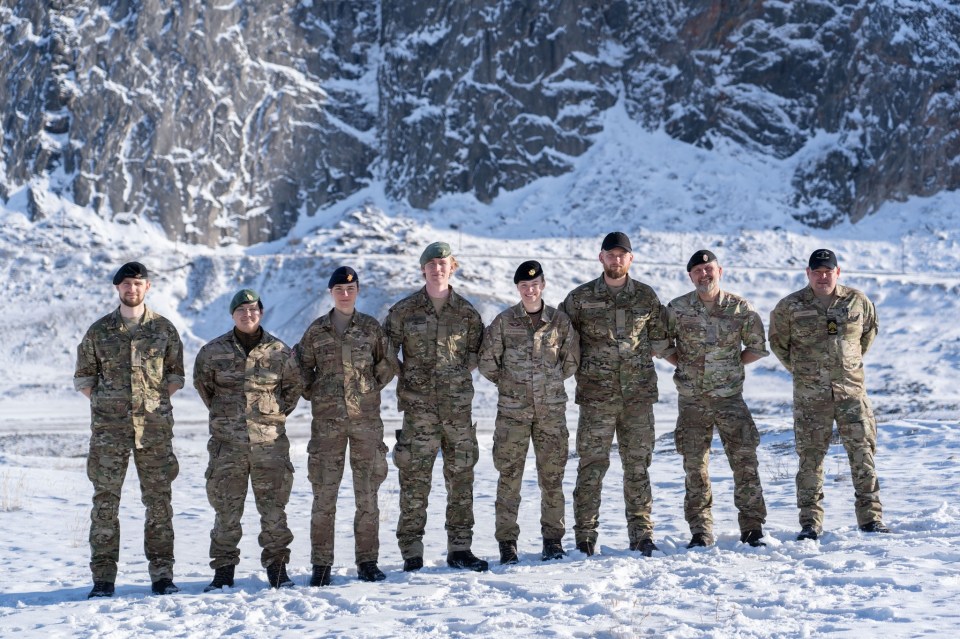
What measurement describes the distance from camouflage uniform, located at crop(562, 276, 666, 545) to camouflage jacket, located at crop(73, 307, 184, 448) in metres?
3.51

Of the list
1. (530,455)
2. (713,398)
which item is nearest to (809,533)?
(713,398)

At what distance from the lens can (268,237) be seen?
193 ft

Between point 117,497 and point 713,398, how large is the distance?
5098mm

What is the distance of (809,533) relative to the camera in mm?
7781

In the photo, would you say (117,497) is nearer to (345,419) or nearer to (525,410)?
(345,419)

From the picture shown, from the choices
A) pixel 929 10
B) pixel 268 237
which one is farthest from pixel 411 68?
pixel 929 10

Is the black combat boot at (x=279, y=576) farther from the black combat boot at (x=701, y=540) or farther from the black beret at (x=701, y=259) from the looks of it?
the black beret at (x=701, y=259)

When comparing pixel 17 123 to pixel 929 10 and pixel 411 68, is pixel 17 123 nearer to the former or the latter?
pixel 411 68

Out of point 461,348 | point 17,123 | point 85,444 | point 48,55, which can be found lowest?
point 85,444

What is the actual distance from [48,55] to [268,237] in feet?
60.4

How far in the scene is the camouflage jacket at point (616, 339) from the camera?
805 centimetres

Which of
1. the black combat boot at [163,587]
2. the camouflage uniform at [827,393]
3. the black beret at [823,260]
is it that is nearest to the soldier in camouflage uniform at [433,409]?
the black combat boot at [163,587]

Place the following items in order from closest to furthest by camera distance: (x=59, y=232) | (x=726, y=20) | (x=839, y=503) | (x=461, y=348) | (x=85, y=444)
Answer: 1. (x=461, y=348)
2. (x=839, y=503)
3. (x=85, y=444)
4. (x=59, y=232)
5. (x=726, y=20)

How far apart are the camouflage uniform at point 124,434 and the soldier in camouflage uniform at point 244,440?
0.37 m
